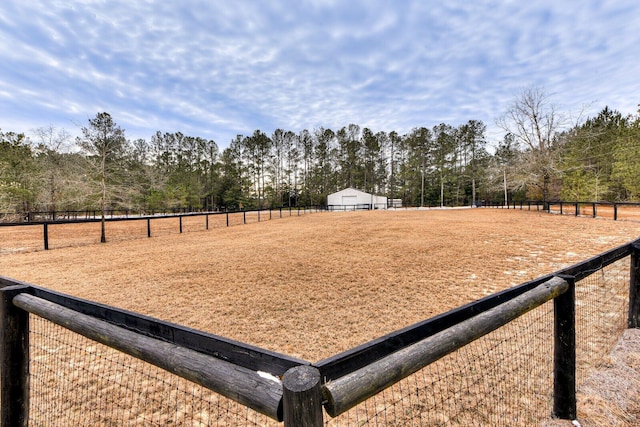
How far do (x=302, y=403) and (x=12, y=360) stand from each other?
2.25m

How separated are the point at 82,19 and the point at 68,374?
618 inches

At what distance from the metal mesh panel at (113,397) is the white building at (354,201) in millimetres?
39858

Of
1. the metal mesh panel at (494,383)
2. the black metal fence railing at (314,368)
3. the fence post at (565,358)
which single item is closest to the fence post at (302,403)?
the black metal fence railing at (314,368)

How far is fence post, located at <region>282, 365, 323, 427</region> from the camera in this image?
69cm

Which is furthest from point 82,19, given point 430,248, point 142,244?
point 430,248

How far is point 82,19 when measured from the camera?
11.9 meters

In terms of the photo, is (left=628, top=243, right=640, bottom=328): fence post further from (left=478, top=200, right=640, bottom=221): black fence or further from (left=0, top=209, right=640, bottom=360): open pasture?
(left=478, top=200, right=640, bottom=221): black fence

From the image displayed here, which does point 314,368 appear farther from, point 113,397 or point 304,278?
point 304,278

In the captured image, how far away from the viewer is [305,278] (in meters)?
5.62

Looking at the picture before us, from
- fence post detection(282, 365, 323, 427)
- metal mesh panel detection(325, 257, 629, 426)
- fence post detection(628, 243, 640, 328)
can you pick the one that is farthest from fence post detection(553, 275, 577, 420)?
fence post detection(282, 365, 323, 427)

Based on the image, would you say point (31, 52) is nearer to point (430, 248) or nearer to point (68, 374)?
point (68, 374)

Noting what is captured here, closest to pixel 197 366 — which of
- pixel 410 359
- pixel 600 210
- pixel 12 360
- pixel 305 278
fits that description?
pixel 410 359

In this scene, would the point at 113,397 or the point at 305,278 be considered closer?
the point at 113,397

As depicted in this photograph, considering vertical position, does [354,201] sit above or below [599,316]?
above
